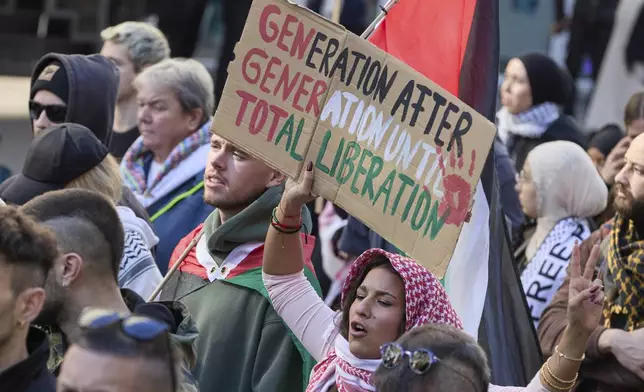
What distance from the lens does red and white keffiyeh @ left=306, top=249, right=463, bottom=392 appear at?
159 inches

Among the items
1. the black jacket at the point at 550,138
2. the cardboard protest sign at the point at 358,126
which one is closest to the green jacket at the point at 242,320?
the cardboard protest sign at the point at 358,126

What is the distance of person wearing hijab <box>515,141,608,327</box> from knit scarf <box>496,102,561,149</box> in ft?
5.25

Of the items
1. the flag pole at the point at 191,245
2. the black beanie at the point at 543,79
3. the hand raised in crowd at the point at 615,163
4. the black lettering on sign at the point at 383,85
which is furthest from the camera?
the black beanie at the point at 543,79

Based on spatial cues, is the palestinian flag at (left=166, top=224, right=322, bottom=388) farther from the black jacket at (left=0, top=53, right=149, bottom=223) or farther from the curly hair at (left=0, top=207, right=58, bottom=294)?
the black jacket at (left=0, top=53, right=149, bottom=223)

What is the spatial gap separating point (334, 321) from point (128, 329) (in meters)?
1.47

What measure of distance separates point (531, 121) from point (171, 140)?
8.03 ft

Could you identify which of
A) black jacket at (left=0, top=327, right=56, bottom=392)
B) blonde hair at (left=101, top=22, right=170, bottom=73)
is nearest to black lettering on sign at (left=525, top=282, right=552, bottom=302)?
blonde hair at (left=101, top=22, right=170, bottom=73)

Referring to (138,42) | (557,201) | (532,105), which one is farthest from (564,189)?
(138,42)

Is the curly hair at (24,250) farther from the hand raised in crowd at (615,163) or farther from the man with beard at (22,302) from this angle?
the hand raised in crowd at (615,163)

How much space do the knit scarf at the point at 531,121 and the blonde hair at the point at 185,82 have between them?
2226mm

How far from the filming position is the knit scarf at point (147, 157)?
6.48 m

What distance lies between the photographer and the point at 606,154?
8.01 meters

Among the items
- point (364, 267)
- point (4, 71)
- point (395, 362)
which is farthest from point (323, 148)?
A: point (4, 71)

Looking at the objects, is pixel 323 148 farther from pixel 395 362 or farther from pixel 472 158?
pixel 395 362
